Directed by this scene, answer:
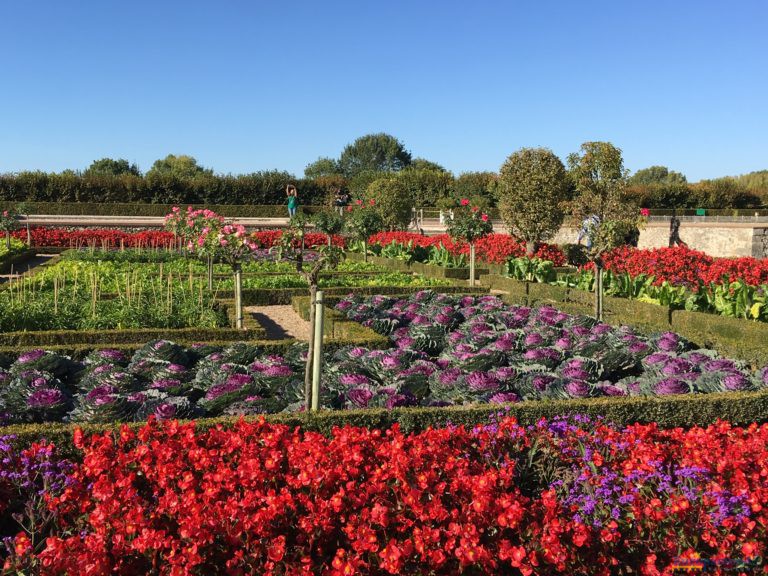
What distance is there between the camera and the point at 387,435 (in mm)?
4031

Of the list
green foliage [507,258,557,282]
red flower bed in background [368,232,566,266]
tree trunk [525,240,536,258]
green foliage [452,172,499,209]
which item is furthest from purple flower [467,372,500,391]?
green foliage [452,172,499,209]

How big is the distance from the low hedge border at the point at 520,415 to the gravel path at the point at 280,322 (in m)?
4.20

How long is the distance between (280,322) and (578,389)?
19.7 feet

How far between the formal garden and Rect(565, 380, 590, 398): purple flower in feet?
0.16

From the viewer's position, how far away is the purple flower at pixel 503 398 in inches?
212

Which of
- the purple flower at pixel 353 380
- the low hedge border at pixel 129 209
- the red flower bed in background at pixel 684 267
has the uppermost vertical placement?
the low hedge border at pixel 129 209

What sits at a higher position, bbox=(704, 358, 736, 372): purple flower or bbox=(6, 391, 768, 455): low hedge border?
bbox=(704, 358, 736, 372): purple flower

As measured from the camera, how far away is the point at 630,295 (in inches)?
455

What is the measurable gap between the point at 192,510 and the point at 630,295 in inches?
386

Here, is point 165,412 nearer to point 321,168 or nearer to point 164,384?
point 164,384

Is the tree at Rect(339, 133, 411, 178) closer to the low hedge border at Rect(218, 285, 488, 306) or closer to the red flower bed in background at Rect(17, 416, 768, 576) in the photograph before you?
the low hedge border at Rect(218, 285, 488, 306)

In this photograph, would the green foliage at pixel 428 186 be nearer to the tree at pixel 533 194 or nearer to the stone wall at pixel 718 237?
the stone wall at pixel 718 237

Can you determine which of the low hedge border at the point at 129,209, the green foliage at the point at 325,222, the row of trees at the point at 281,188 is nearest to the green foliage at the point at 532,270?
the green foliage at the point at 325,222

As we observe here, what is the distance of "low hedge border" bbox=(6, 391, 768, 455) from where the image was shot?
178 inches
